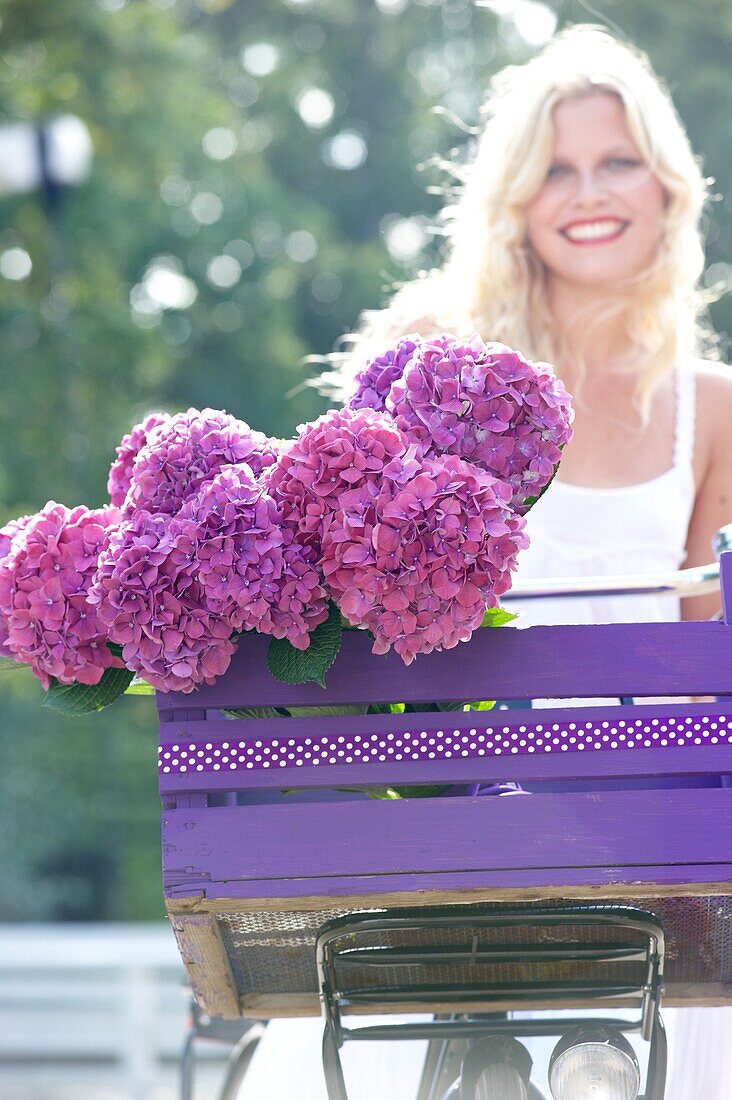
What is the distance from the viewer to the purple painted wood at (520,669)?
64.4 inches

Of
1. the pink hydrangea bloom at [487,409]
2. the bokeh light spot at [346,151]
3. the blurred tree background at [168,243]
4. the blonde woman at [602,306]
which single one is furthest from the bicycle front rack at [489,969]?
the bokeh light spot at [346,151]

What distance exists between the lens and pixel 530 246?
317 centimetres

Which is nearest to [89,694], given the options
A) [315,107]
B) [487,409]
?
[487,409]

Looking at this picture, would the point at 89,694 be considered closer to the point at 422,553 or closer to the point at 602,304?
the point at 422,553

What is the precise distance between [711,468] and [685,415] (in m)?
0.12

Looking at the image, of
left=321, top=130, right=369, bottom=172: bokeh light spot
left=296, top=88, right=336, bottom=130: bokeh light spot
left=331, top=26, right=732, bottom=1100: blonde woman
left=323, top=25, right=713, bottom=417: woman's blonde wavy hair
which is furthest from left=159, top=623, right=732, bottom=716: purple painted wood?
left=296, top=88, right=336, bottom=130: bokeh light spot

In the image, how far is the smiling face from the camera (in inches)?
120

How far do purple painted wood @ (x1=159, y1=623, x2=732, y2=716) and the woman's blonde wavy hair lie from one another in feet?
4.76

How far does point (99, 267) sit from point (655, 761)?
10675mm

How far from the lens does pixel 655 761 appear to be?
5.37 feet

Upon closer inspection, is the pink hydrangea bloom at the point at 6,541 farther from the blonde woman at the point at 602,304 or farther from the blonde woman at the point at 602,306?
the blonde woman at the point at 602,304

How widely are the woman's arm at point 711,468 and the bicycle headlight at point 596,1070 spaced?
1.41 m

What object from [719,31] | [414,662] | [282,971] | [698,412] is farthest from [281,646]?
[719,31]

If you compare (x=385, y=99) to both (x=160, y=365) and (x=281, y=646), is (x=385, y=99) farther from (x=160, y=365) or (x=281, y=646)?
(x=281, y=646)
